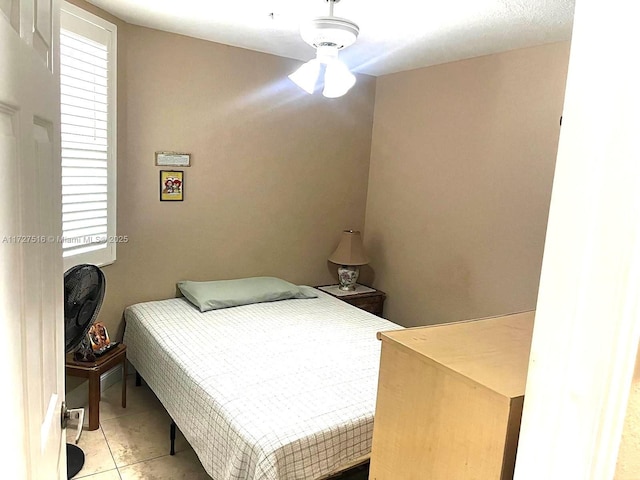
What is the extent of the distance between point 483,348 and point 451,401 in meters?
0.14

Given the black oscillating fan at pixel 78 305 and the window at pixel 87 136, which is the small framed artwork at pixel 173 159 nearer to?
the window at pixel 87 136

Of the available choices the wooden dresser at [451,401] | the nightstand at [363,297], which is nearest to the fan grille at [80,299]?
the wooden dresser at [451,401]

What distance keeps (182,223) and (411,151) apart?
6.05 feet

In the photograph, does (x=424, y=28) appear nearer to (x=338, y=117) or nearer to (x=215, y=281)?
(x=338, y=117)

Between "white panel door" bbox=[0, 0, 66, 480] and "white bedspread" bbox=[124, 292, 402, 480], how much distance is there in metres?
0.86

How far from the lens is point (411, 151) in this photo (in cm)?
381

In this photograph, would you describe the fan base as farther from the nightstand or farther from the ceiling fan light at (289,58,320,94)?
the ceiling fan light at (289,58,320,94)

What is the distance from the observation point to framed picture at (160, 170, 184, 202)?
328 cm

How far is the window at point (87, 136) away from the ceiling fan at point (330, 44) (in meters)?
1.22

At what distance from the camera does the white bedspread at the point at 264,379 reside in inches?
71.4

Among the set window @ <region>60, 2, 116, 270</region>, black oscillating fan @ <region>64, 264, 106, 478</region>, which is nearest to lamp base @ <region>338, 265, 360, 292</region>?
window @ <region>60, 2, 116, 270</region>

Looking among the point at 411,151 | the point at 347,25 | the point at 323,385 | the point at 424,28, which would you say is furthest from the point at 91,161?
the point at 411,151

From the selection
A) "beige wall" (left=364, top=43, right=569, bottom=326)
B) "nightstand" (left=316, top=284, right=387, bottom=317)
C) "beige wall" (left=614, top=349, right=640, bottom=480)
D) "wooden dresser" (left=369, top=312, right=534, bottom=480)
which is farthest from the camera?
"nightstand" (left=316, top=284, right=387, bottom=317)

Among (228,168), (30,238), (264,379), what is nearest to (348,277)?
(228,168)
